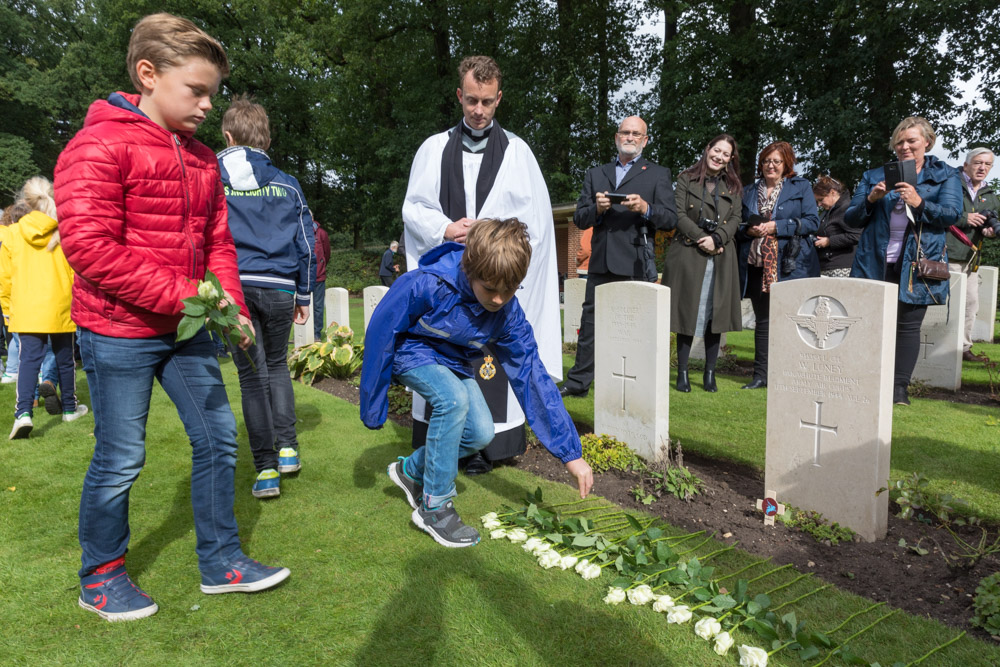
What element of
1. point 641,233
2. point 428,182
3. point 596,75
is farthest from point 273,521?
point 596,75

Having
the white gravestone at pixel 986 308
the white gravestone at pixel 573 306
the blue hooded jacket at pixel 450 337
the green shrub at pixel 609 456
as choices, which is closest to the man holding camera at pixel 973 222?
the white gravestone at pixel 986 308

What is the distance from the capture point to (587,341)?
227 inches

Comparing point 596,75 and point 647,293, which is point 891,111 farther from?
point 647,293

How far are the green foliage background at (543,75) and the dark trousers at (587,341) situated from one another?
13627 millimetres

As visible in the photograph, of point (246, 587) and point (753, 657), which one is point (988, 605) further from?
point (246, 587)

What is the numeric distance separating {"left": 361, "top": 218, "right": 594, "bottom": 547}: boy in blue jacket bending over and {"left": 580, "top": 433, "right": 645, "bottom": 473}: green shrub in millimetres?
1201

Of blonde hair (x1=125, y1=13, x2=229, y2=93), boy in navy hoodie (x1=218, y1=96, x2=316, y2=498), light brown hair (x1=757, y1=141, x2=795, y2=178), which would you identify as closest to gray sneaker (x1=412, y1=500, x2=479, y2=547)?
boy in navy hoodie (x1=218, y1=96, x2=316, y2=498)

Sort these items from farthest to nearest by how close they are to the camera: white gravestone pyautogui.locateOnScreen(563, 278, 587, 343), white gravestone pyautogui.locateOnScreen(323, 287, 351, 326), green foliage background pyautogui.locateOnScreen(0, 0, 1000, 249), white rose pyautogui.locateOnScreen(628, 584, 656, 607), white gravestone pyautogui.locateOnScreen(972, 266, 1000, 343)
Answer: green foliage background pyautogui.locateOnScreen(0, 0, 1000, 249), white gravestone pyautogui.locateOnScreen(563, 278, 587, 343), white gravestone pyautogui.locateOnScreen(972, 266, 1000, 343), white gravestone pyautogui.locateOnScreen(323, 287, 351, 326), white rose pyautogui.locateOnScreen(628, 584, 656, 607)

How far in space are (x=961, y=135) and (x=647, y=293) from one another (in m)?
18.5

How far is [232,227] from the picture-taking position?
356cm

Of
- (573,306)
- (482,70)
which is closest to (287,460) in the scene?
(482,70)

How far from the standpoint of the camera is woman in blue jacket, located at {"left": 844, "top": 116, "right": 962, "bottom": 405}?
197 inches

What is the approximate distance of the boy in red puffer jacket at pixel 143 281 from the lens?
7.03ft

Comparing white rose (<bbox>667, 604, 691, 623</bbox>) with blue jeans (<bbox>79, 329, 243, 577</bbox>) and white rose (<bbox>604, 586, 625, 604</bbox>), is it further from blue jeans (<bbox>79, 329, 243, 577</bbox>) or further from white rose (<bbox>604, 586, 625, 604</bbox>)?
blue jeans (<bbox>79, 329, 243, 577</bbox>)
